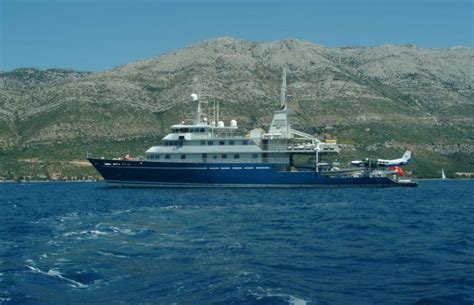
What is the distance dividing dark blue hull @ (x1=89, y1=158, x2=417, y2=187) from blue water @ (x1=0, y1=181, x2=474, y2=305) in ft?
116

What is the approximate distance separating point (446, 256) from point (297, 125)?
13429 cm

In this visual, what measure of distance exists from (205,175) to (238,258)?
5450 cm

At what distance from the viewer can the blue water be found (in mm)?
18547

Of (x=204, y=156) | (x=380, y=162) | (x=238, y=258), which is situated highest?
(x=204, y=156)

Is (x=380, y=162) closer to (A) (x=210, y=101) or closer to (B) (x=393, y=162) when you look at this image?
(B) (x=393, y=162)

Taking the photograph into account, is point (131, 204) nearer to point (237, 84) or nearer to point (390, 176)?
point (390, 176)

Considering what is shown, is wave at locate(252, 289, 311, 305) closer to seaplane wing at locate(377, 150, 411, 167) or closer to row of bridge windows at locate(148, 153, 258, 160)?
row of bridge windows at locate(148, 153, 258, 160)

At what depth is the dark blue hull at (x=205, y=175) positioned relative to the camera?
78.6 metres

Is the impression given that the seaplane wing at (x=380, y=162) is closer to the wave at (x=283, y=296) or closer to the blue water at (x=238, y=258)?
the blue water at (x=238, y=258)

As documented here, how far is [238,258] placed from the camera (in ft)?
79.5

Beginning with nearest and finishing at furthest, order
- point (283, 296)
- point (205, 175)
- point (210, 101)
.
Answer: point (283, 296) < point (205, 175) < point (210, 101)

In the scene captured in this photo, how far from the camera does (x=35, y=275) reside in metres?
21.5

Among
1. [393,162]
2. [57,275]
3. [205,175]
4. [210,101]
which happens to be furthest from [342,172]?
[210,101]

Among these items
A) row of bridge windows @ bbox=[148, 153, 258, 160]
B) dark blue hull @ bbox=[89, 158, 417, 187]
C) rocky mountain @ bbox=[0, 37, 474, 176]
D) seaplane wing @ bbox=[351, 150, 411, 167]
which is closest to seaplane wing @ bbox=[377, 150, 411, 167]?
seaplane wing @ bbox=[351, 150, 411, 167]
